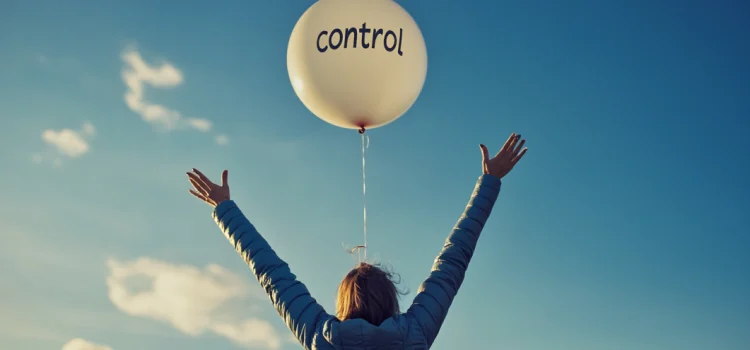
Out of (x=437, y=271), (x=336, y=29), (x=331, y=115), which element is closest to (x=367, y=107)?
(x=331, y=115)

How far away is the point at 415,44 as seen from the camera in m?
6.13

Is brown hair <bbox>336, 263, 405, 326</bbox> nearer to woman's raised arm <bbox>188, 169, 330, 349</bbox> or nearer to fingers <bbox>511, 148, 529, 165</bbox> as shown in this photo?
woman's raised arm <bbox>188, 169, 330, 349</bbox>

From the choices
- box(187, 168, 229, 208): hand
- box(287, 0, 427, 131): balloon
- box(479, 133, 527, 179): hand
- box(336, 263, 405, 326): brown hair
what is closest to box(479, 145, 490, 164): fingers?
box(479, 133, 527, 179): hand

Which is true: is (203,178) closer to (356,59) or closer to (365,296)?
(365,296)

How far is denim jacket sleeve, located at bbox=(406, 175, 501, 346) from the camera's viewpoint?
9.25 feet

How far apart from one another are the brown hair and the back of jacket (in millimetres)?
79

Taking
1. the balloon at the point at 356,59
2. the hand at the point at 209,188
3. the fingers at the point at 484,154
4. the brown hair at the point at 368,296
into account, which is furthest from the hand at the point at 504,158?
the balloon at the point at 356,59

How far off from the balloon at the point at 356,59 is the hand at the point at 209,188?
239cm

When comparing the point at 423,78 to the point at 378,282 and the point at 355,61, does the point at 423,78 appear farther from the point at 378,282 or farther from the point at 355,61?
the point at 378,282

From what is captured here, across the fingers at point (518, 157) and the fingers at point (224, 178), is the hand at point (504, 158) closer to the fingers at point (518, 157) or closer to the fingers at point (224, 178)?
the fingers at point (518, 157)

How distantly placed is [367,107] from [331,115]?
0.36 metres

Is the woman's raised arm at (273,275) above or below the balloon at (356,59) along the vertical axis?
below

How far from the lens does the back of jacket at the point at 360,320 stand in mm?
2621

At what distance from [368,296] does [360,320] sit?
0.14 meters
